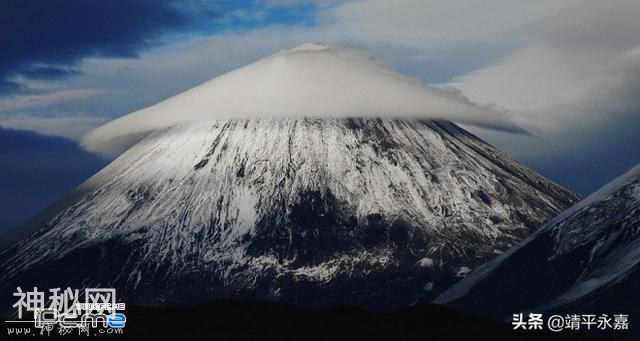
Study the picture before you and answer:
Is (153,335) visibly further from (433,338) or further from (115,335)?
(433,338)

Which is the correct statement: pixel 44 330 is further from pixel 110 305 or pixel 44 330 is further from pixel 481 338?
pixel 481 338

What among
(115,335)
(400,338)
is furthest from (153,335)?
(400,338)

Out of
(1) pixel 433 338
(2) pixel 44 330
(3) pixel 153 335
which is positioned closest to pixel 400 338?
(1) pixel 433 338

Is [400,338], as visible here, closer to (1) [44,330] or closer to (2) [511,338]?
(2) [511,338]

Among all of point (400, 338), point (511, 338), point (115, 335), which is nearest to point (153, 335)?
point (115, 335)

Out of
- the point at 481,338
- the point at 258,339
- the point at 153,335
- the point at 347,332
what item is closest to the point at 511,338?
the point at 481,338

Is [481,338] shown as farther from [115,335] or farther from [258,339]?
[115,335]
